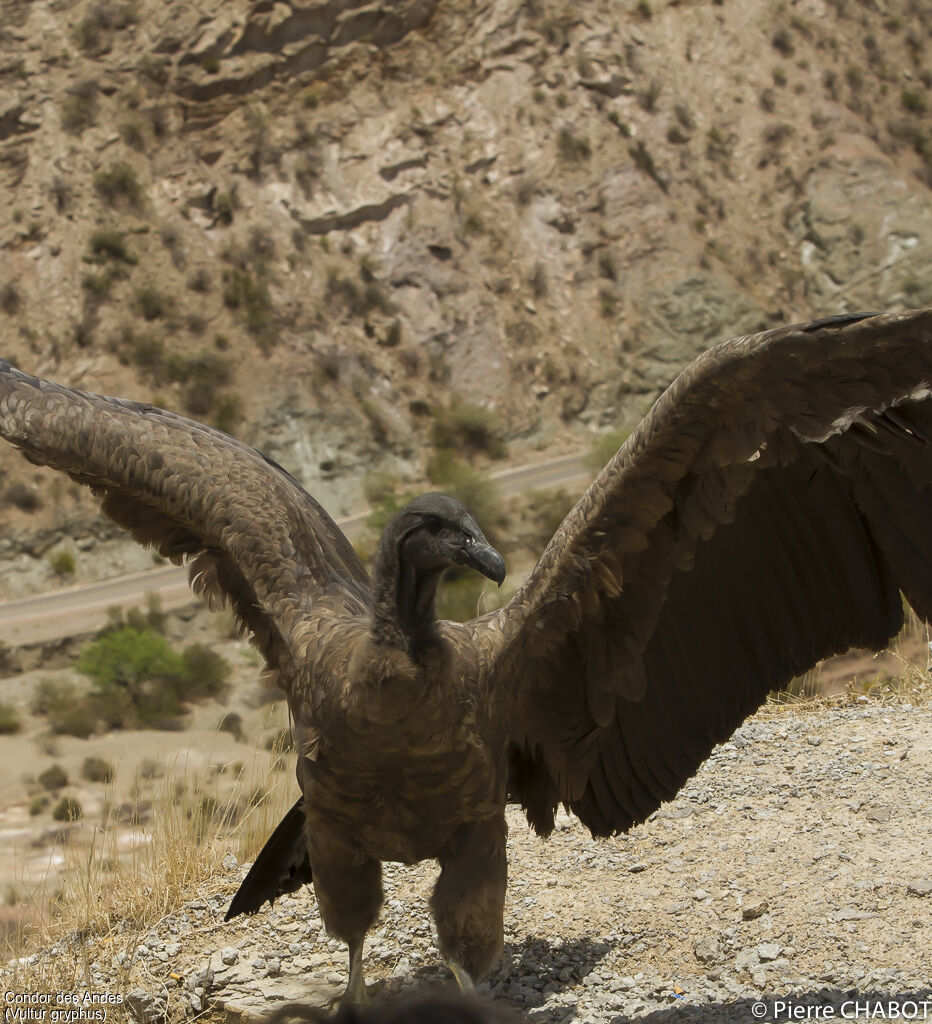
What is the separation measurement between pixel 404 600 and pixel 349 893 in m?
1.44

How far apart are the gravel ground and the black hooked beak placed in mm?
1949

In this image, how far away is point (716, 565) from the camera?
4.80 m

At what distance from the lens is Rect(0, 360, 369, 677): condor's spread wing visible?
5129mm

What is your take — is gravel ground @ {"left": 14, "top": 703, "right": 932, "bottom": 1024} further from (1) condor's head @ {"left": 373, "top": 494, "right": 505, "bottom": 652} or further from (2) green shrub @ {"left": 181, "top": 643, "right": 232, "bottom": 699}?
(2) green shrub @ {"left": 181, "top": 643, "right": 232, "bottom": 699}

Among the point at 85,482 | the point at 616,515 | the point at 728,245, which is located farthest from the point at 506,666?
the point at 728,245

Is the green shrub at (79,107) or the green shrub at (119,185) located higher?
the green shrub at (79,107)

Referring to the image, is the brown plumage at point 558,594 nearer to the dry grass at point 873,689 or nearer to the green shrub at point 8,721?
the dry grass at point 873,689

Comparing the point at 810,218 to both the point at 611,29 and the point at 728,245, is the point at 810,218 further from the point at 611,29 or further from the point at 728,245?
the point at 611,29

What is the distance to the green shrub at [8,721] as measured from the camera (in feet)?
75.0

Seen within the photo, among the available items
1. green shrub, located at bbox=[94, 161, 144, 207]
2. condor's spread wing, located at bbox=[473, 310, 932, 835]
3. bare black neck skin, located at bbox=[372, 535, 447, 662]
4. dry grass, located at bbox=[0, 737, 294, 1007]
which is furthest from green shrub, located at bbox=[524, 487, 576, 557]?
bare black neck skin, located at bbox=[372, 535, 447, 662]

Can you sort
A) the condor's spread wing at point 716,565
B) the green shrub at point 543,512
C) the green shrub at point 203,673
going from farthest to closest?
the green shrub at point 543,512 < the green shrub at point 203,673 < the condor's spread wing at point 716,565

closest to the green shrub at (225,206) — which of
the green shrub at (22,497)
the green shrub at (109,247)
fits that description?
the green shrub at (109,247)

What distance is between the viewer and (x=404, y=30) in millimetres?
35969

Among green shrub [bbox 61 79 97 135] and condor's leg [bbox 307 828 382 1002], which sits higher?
green shrub [bbox 61 79 97 135]
